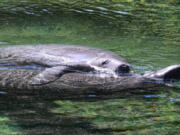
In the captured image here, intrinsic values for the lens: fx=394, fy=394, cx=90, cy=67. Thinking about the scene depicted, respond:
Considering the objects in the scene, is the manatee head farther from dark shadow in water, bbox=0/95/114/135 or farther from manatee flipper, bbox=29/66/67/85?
dark shadow in water, bbox=0/95/114/135

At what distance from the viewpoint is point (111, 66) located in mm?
5664

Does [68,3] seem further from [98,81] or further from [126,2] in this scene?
[98,81]

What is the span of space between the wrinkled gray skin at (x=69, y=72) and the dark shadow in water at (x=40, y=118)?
13.8 inches

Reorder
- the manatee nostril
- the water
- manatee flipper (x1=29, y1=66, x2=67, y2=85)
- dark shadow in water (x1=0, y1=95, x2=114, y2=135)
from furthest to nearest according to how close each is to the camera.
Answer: the manatee nostril → manatee flipper (x1=29, y1=66, x2=67, y2=85) → the water → dark shadow in water (x1=0, y1=95, x2=114, y2=135)

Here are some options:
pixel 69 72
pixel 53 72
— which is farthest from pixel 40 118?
pixel 69 72

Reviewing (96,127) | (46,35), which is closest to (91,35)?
(46,35)

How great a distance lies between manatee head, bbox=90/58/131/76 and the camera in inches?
216

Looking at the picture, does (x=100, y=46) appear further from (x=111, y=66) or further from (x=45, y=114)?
(x=45, y=114)

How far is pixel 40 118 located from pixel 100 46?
3.51 metres

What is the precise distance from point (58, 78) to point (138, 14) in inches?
205

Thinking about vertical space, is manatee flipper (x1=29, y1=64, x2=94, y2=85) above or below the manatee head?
below

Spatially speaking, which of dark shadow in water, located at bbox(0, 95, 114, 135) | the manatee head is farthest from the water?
the manatee head

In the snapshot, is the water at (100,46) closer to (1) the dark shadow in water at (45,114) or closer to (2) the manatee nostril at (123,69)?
(1) the dark shadow in water at (45,114)

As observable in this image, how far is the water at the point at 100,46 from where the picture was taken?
4148mm
